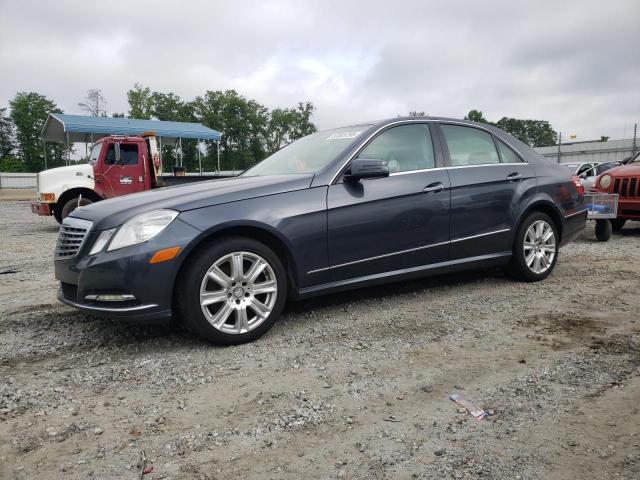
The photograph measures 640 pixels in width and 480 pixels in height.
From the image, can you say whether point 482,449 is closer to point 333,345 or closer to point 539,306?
point 333,345

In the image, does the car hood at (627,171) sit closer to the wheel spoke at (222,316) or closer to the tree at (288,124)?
the wheel spoke at (222,316)

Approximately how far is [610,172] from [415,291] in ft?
18.4

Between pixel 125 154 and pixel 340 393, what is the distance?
33.2 ft

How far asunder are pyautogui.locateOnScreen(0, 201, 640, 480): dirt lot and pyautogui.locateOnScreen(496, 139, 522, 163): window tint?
140 cm

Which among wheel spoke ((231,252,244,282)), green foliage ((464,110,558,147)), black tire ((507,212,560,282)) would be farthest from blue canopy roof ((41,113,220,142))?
green foliage ((464,110,558,147))

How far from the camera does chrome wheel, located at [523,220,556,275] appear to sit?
16.1 ft

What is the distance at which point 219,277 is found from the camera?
130 inches

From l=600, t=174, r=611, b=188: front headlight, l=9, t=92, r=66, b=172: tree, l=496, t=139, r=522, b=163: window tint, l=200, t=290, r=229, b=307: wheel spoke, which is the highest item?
l=9, t=92, r=66, b=172: tree

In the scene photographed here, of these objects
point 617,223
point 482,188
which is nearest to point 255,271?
point 482,188

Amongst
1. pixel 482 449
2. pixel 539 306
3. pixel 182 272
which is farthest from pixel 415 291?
pixel 482 449

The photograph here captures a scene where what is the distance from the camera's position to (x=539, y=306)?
4.22 metres

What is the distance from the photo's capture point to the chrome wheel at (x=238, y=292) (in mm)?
3297

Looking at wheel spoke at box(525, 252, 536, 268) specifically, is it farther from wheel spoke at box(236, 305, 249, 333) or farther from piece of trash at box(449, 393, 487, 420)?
wheel spoke at box(236, 305, 249, 333)

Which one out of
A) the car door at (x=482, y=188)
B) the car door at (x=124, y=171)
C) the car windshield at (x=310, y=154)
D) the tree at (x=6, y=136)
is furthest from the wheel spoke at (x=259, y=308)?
the tree at (x=6, y=136)
